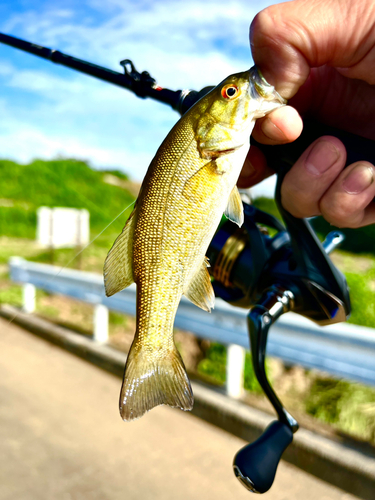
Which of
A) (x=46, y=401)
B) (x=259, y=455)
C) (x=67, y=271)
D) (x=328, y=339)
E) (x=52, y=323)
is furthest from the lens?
(x=52, y=323)

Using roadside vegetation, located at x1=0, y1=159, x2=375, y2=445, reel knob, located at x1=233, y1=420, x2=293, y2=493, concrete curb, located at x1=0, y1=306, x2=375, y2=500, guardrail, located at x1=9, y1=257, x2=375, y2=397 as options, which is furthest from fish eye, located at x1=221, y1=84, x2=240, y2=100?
concrete curb, located at x1=0, y1=306, x2=375, y2=500

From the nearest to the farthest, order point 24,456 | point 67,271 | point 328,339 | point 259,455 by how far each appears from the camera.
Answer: point 259,455, point 328,339, point 24,456, point 67,271

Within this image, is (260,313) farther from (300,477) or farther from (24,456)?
(24,456)

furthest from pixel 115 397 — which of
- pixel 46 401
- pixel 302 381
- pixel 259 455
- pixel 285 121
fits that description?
pixel 285 121

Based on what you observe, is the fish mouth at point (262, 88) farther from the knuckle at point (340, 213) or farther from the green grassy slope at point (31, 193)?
the green grassy slope at point (31, 193)

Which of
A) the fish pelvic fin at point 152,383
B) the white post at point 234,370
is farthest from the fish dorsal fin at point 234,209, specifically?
the white post at point 234,370

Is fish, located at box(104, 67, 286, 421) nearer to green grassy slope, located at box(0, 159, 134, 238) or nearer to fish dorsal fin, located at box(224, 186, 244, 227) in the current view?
fish dorsal fin, located at box(224, 186, 244, 227)
